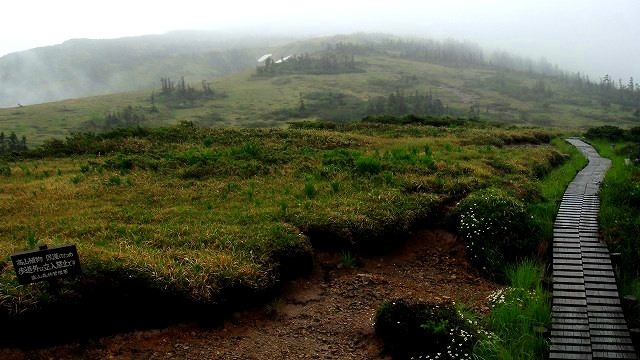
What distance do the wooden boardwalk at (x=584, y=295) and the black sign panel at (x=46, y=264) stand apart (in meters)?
9.86

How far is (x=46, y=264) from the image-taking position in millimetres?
9688

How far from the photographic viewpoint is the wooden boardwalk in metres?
10.1

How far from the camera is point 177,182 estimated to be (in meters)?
19.4

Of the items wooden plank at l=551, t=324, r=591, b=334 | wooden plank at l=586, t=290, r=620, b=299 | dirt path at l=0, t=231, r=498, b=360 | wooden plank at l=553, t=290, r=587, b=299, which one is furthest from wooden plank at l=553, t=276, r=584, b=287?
wooden plank at l=551, t=324, r=591, b=334

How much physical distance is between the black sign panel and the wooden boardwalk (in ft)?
32.3

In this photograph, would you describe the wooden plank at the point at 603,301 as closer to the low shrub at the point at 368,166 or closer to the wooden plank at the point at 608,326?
the wooden plank at the point at 608,326

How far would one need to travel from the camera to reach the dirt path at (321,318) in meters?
10.1

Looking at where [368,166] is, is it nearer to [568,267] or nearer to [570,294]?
[568,267]

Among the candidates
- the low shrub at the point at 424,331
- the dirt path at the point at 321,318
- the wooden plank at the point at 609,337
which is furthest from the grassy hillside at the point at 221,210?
the wooden plank at the point at 609,337

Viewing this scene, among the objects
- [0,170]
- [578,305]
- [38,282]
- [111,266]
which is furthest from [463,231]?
[0,170]

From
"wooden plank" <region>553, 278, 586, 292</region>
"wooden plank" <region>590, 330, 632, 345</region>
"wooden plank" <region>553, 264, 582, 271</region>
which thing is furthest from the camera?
"wooden plank" <region>553, 264, 582, 271</region>

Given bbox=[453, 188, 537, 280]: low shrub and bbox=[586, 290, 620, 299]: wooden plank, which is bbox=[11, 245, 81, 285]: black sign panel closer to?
bbox=[453, 188, 537, 280]: low shrub

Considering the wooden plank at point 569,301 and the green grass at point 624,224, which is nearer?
the wooden plank at point 569,301

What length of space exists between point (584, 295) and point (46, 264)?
1204 cm
